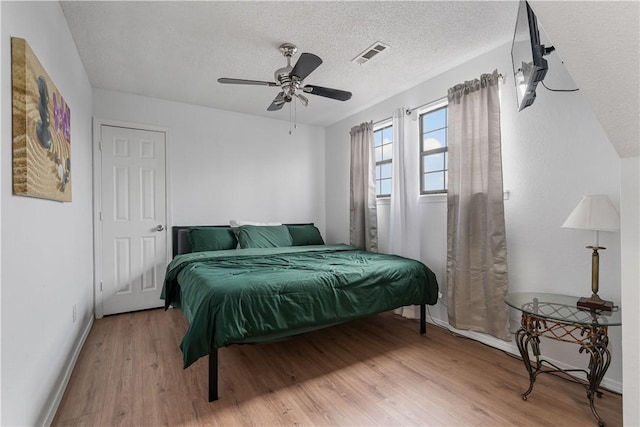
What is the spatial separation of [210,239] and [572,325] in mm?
3318

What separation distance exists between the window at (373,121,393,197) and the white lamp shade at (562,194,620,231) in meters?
2.06

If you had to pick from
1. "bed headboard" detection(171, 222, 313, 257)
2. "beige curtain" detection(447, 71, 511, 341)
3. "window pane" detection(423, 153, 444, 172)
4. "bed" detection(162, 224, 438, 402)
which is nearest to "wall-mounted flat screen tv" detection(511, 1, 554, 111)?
"beige curtain" detection(447, 71, 511, 341)

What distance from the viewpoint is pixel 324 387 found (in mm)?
1973

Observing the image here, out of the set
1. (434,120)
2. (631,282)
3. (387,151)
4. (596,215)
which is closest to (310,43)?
(434,120)

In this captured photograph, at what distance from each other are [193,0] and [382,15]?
1271mm

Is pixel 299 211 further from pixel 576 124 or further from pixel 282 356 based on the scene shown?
pixel 576 124

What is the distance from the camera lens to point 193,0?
1.95 m

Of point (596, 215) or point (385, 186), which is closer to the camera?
point (596, 215)

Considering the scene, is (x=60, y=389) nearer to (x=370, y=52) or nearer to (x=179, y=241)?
(x=179, y=241)

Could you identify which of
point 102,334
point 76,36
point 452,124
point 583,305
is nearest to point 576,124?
point 452,124

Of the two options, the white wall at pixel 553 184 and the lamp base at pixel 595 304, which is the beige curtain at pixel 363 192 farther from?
the lamp base at pixel 595 304

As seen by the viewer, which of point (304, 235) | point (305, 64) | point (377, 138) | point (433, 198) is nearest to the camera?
point (305, 64)

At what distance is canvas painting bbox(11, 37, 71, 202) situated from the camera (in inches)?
49.7

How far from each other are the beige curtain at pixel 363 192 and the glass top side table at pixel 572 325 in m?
1.87
